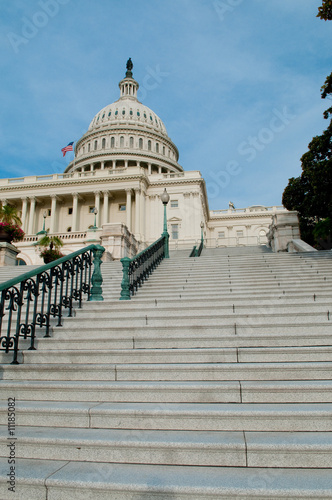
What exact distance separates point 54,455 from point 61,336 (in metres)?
2.96

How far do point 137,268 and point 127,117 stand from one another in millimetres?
84761

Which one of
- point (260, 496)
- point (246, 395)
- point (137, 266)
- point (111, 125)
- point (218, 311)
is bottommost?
point (260, 496)

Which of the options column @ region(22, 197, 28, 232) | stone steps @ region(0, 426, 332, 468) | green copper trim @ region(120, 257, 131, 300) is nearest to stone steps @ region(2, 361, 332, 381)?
stone steps @ region(0, 426, 332, 468)

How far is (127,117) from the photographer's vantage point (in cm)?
8719

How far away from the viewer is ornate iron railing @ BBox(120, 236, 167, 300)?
866 cm

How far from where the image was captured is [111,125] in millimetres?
83875

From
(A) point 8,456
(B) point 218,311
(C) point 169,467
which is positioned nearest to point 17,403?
(A) point 8,456

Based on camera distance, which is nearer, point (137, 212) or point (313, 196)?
point (313, 196)

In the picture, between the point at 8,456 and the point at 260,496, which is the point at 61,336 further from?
the point at 260,496

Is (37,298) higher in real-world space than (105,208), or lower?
lower

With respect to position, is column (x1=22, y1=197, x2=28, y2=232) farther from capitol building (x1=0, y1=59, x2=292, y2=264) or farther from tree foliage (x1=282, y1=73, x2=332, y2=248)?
tree foliage (x1=282, y1=73, x2=332, y2=248)

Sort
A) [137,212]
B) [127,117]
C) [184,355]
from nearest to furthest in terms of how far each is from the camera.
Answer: [184,355] < [137,212] < [127,117]

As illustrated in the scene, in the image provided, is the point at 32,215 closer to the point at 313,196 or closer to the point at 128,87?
the point at 313,196

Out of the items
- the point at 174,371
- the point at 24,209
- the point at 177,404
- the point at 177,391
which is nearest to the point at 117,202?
the point at 24,209
